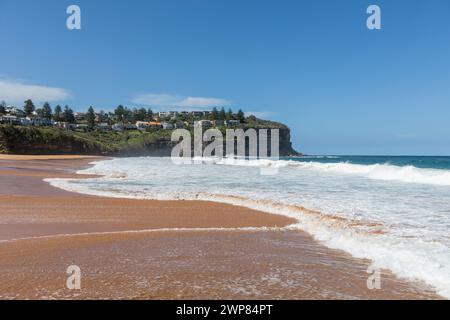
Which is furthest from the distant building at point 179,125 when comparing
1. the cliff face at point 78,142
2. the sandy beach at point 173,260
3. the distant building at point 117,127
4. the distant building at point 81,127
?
the sandy beach at point 173,260

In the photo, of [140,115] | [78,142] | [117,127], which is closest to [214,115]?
[140,115]

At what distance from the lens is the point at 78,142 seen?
87.1 metres

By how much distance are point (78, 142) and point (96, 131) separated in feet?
127

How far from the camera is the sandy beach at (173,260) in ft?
13.3

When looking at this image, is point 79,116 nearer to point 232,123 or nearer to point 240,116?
point 232,123

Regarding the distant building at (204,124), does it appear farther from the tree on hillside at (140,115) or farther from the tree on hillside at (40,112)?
the tree on hillside at (40,112)

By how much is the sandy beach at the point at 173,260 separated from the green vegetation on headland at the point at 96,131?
71.6 metres

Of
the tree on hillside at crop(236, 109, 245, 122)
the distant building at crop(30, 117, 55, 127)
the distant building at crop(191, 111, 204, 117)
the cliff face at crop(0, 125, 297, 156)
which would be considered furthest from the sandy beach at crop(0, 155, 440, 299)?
the distant building at crop(191, 111, 204, 117)

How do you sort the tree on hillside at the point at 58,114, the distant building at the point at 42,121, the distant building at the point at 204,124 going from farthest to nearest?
the distant building at the point at 204,124 → the tree on hillside at the point at 58,114 → the distant building at the point at 42,121

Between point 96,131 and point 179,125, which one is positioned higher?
point 179,125

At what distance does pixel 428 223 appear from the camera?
8.22m
